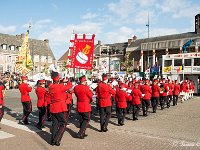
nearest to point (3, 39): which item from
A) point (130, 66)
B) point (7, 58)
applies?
point (7, 58)

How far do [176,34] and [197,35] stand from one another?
14.7ft

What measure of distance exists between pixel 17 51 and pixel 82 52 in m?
51.0

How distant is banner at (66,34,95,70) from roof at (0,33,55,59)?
48.9 meters

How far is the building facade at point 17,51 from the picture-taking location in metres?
57.7

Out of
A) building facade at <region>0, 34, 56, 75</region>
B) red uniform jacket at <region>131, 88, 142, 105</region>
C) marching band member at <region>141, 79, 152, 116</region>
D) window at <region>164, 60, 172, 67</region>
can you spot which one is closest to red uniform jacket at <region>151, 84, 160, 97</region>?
marching band member at <region>141, 79, 152, 116</region>

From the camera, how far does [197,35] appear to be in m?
45.3

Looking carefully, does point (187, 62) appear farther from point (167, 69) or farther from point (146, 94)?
point (146, 94)

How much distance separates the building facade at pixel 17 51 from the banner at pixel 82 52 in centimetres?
4464

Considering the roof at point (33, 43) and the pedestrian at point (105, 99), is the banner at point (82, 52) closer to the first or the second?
the pedestrian at point (105, 99)

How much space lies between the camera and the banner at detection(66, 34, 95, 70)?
1243 centimetres

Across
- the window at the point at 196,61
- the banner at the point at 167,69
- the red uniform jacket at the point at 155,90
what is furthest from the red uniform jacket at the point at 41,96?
the banner at the point at 167,69

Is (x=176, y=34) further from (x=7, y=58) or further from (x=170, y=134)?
(x=170, y=134)

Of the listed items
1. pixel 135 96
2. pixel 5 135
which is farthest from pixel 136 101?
pixel 5 135

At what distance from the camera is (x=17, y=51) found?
60.5 metres
